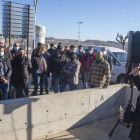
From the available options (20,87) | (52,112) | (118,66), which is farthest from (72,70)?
(118,66)

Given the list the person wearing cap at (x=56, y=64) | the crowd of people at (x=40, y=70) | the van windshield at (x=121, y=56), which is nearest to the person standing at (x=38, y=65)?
the crowd of people at (x=40, y=70)

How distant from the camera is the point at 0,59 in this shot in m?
4.58

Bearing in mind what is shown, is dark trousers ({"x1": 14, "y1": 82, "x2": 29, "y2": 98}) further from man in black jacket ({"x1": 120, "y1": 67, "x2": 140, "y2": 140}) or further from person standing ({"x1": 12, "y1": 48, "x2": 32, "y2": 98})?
man in black jacket ({"x1": 120, "y1": 67, "x2": 140, "y2": 140})

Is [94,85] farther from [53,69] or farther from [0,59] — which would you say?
[0,59]

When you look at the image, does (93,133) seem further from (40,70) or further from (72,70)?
(40,70)

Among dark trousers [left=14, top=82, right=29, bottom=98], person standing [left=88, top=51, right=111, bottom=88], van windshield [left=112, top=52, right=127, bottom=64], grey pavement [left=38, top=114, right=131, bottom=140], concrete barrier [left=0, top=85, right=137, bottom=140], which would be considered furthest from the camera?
van windshield [left=112, top=52, right=127, bottom=64]

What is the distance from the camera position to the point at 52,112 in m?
3.73

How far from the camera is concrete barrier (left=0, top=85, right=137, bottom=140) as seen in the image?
127 inches

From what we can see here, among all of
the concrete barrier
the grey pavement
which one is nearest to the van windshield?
the concrete barrier

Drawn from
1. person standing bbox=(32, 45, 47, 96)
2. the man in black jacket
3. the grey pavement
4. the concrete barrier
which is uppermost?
person standing bbox=(32, 45, 47, 96)

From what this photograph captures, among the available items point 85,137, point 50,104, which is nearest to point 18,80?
point 50,104

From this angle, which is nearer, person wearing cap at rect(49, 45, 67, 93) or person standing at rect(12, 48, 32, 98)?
person standing at rect(12, 48, 32, 98)

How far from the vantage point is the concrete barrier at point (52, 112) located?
10.6 ft

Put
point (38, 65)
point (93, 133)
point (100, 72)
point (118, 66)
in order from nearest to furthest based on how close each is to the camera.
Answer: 1. point (93, 133)
2. point (100, 72)
3. point (38, 65)
4. point (118, 66)
